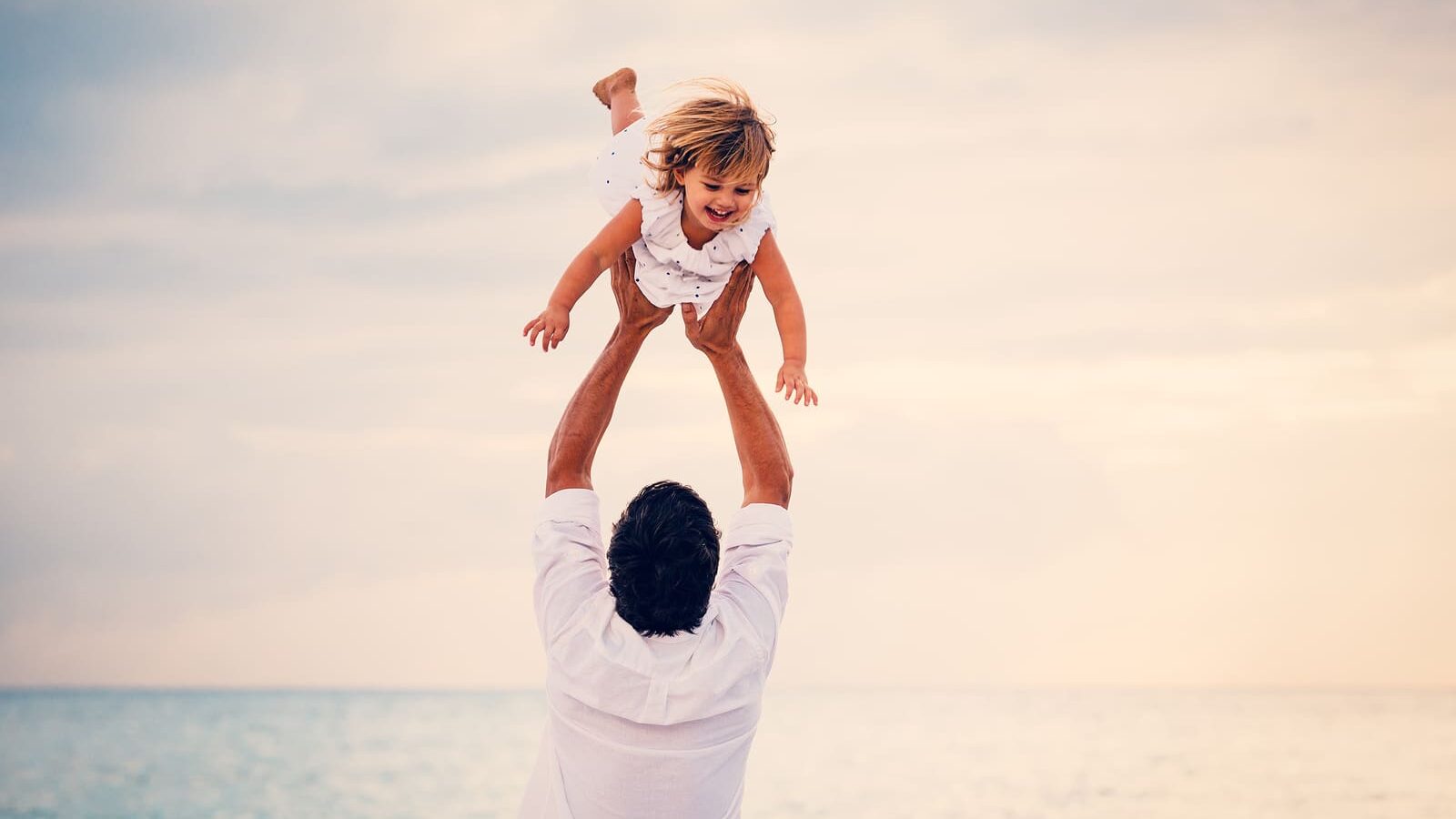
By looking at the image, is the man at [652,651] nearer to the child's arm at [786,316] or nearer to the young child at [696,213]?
the child's arm at [786,316]

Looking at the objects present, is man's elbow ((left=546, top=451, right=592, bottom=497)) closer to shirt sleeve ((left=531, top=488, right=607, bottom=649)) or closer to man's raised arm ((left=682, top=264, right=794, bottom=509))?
shirt sleeve ((left=531, top=488, right=607, bottom=649))

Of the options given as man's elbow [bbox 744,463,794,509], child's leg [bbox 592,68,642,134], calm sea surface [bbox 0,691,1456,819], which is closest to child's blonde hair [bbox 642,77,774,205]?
child's leg [bbox 592,68,642,134]

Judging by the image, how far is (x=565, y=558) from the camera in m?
2.97

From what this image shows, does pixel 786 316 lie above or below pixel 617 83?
below

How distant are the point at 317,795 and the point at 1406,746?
19.3 m

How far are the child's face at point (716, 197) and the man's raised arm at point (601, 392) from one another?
0.96 ft

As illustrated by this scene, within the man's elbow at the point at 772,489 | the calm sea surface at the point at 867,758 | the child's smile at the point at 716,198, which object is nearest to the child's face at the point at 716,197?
the child's smile at the point at 716,198

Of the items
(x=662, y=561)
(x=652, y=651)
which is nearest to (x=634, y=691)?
(x=652, y=651)

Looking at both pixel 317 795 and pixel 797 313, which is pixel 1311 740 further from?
pixel 797 313

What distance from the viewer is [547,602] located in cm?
292

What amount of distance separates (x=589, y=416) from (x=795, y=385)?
571mm

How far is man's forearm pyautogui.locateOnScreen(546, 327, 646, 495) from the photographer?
3.23m

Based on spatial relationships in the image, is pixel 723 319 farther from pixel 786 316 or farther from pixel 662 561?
pixel 662 561

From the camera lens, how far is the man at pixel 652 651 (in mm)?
2824
